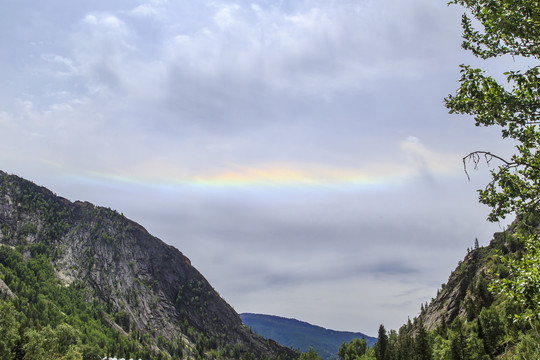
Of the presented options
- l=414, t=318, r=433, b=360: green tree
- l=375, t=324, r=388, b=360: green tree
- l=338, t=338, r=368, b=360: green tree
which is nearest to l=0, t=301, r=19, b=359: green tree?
l=414, t=318, r=433, b=360: green tree

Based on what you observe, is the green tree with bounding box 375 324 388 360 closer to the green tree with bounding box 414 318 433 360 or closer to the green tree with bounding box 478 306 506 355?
the green tree with bounding box 478 306 506 355

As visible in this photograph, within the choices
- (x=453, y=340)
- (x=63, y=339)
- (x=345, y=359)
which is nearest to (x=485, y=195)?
(x=453, y=340)

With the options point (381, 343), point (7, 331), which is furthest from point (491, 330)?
point (7, 331)

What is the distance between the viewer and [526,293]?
977cm

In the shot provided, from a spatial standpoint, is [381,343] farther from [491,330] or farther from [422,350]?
[422,350]

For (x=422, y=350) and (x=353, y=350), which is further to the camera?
(x=353, y=350)

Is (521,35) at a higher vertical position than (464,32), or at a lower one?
lower

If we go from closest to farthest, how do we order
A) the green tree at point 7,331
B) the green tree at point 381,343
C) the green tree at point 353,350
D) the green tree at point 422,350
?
the green tree at point 7,331
the green tree at point 422,350
the green tree at point 381,343
the green tree at point 353,350

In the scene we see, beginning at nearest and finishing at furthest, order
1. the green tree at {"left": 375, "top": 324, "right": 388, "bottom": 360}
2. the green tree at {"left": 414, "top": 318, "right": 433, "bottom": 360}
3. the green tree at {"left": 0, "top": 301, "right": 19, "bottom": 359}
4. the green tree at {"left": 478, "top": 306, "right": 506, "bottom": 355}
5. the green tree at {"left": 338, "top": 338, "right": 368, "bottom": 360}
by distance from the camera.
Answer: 1. the green tree at {"left": 0, "top": 301, "right": 19, "bottom": 359}
2. the green tree at {"left": 414, "top": 318, "right": 433, "bottom": 360}
3. the green tree at {"left": 478, "top": 306, "right": 506, "bottom": 355}
4. the green tree at {"left": 375, "top": 324, "right": 388, "bottom": 360}
5. the green tree at {"left": 338, "top": 338, "right": 368, "bottom": 360}

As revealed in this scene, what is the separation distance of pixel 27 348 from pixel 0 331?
660cm

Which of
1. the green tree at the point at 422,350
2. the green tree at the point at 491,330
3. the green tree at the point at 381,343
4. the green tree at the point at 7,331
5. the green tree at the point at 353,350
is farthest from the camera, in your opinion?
the green tree at the point at 353,350

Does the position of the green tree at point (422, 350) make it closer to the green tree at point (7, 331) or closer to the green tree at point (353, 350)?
the green tree at point (353, 350)

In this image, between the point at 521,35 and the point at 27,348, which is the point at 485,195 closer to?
the point at 521,35

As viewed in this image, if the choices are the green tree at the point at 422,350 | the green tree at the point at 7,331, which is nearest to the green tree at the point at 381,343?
the green tree at the point at 422,350
